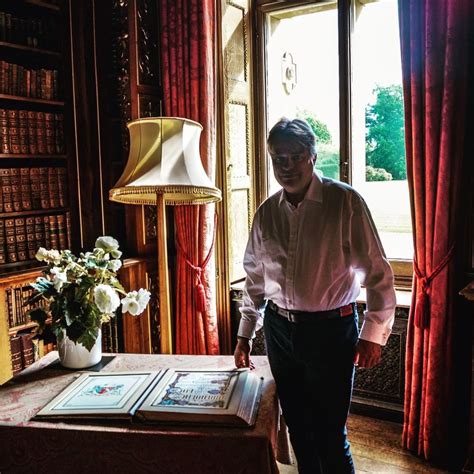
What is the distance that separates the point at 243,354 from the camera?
1.68 m

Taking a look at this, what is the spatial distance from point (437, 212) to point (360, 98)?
3.01 ft

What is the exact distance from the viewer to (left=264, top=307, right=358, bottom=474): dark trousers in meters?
1.62

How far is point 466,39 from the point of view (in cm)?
220

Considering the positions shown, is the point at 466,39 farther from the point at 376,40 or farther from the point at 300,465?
the point at 300,465

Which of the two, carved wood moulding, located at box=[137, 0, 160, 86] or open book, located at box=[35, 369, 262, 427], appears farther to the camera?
carved wood moulding, located at box=[137, 0, 160, 86]

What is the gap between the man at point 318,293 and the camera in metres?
1.59

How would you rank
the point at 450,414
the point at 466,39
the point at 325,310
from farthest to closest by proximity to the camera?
the point at 450,414
the point at 466,39
the point at 325,310

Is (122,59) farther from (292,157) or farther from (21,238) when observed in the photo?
(292,157)

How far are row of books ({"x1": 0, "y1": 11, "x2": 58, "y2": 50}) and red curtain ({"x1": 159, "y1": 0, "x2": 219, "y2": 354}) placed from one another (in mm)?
604

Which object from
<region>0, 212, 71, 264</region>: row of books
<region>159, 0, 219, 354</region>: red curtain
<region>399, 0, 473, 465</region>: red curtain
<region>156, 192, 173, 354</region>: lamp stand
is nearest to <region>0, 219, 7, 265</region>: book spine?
<region>0, 212, 71, 264</region>: row of books

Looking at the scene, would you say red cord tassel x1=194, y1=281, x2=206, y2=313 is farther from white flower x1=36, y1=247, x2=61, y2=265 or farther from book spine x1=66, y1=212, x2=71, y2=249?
white flower x1=36, y1=247, x2=61, y2=265

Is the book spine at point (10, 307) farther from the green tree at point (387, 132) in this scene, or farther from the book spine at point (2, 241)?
the green tree at point (387, 132)

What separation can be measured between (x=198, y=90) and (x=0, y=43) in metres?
0.99

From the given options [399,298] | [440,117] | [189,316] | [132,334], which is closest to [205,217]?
[189,316]
